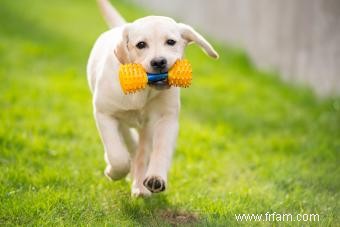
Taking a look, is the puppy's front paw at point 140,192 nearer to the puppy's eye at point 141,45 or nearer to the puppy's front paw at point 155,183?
the puppy's front paw at point 155,183

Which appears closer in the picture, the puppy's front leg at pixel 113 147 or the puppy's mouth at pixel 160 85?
the puppy's mouth at pixel 160 85

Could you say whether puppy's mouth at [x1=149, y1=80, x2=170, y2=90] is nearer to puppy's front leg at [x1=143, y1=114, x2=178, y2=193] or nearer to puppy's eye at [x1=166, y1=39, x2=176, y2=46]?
puppy's eye at [x1=166, y1=39, x2=176, y2=46]

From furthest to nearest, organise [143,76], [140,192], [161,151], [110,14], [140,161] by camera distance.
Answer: [110,14] → [140,161] → [140,192] → [161,151] → [143,76]

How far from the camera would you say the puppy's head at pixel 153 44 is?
167 inches

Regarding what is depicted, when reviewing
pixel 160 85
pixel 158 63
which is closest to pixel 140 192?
pixel 160 85

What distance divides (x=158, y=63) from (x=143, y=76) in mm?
133

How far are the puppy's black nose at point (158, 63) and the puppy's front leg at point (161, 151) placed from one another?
563 millimetres

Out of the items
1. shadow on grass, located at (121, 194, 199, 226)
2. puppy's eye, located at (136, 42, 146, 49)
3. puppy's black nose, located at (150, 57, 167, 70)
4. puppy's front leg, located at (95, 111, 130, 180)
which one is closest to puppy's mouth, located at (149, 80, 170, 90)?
puppy's black nose, located at (150, 57, 167, 70)

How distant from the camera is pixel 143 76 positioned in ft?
13.8

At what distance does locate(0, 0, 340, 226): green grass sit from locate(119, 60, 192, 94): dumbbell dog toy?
89cm

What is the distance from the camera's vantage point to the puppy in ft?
14.1

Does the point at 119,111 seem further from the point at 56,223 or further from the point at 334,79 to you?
the point at 334,79

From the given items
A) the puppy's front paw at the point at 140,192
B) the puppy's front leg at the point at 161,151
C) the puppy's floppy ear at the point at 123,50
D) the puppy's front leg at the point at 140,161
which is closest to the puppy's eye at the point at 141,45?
the puppy's floppy ear at the point at 123,50

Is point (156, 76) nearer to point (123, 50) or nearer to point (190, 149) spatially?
point (123, 50)
